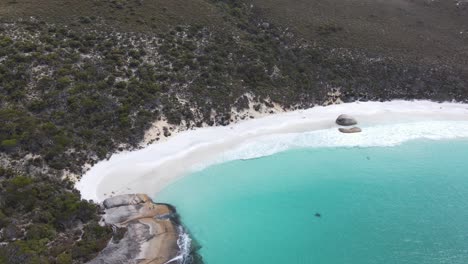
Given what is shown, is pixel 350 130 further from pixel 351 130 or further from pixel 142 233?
pixel 142 233

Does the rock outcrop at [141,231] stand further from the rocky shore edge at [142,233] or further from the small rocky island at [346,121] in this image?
the small rocky island at [346,121]

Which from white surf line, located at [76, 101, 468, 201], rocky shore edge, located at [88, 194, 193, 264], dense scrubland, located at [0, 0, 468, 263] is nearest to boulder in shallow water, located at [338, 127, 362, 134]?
white surf line, located at [76, 101, 468, 201]

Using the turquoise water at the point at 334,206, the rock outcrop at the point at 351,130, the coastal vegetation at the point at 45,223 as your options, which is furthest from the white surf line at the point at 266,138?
the coastal vegetation at the point at 45,223

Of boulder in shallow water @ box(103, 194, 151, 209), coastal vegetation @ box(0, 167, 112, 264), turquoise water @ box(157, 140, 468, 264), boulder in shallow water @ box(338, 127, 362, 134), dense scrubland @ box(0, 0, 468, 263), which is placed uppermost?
dense scrubland @ box(0, 0, 468, 263)

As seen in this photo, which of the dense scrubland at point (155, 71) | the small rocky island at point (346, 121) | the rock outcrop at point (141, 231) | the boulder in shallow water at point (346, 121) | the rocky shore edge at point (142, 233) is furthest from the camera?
the boulder in shallow water at point (346, 121)

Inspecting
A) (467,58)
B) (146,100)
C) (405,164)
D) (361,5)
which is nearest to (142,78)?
(146,100)

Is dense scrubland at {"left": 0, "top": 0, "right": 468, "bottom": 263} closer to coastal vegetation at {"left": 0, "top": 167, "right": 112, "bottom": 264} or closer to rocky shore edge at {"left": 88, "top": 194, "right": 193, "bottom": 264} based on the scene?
coastal vegetation at {"left": 0, "top": 167, "right": 112, "bottom": 264}
